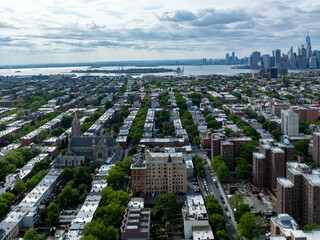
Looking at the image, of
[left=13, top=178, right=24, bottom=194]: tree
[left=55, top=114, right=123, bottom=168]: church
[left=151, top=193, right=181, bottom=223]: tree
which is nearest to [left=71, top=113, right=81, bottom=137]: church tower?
[left=55, top=114, right=123, bottom=168]: church

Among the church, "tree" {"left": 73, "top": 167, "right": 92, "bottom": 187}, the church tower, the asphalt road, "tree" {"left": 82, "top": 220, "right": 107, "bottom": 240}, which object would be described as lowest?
the asphalt road

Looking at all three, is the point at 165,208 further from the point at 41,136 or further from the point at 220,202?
the point at 41,136

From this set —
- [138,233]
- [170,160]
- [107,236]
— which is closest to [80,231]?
[107,236]

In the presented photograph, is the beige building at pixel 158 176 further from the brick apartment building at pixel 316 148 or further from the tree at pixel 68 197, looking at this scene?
the brick apartment building at pixel 316 148

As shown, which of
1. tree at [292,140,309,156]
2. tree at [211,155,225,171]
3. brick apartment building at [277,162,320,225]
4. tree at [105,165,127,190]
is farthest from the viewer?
tree at [292,140,309,156]

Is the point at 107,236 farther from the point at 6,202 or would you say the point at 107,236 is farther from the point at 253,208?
the point at 253,208

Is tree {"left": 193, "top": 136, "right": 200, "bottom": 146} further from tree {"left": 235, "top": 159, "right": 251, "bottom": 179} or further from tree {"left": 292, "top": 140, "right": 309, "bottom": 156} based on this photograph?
tree {"left": 292, "top": 140, "right": 309, "bottom": 156}

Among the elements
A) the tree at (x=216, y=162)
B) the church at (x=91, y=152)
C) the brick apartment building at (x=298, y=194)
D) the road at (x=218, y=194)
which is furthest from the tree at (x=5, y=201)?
the brick apartment building at (x=298, y=194)
